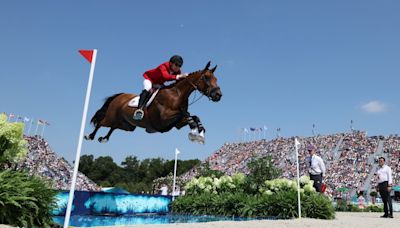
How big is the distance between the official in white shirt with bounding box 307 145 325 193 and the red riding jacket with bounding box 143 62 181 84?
17.2ft

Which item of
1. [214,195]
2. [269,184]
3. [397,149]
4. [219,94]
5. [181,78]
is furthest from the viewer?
[397,149]

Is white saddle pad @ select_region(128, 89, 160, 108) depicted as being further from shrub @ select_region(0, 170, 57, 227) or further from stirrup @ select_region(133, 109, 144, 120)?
shrub @ select_region(0, 170, 57, 227)

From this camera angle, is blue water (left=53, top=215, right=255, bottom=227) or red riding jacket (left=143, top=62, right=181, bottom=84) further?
blue water (left=53, top=215, right=255, bottom=227)

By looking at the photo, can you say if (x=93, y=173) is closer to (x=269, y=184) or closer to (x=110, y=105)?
(x=269, y=184)

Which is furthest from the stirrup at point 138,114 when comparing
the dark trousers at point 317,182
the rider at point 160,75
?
the dark trousers at point 317,182

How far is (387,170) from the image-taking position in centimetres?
895

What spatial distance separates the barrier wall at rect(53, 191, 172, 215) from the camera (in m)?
8.47

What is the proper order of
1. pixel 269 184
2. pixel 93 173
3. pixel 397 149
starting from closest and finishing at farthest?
pixel 269 184
pixel 397 149
pixel 93 173

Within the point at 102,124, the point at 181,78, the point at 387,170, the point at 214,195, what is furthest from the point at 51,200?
the point at 387,170

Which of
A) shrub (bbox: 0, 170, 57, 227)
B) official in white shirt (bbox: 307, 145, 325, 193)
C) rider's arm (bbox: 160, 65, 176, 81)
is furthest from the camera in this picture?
official in white shirt (bbox: 307, 145, 325, 193)

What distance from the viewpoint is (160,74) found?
5250 millimetres

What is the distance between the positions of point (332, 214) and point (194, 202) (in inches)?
167

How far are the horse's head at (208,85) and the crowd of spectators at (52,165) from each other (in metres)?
14.8

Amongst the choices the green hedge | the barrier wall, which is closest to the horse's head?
the barrier wall
